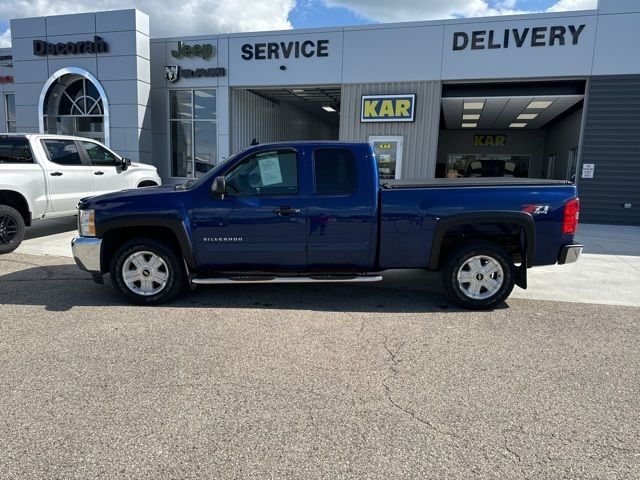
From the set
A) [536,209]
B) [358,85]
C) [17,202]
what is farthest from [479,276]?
[358,85]

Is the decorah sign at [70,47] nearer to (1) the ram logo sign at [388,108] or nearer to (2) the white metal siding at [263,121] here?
(2) the white metal siding at [263,121]

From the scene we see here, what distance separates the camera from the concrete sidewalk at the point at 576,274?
19.5 feet

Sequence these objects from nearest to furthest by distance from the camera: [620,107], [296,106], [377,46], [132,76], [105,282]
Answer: [105,282] → [620,107] → [377,46] → [132,76] → [296,106]

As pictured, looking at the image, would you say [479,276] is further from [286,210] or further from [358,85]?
[358,85]

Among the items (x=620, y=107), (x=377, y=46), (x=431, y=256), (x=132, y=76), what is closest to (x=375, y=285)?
(x=431, y=256)

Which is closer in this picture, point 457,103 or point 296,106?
point 457,103

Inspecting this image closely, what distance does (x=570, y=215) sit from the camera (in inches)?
195

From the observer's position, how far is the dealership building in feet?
Result: 41.2

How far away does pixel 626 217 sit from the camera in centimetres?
1305

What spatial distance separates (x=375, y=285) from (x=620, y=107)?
35.4 ft

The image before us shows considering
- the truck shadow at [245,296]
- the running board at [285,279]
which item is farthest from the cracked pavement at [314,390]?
the running board at [285,279]

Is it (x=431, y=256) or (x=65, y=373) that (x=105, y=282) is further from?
(x=431, y=256)

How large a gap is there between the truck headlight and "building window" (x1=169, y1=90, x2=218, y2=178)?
1100 centimetres

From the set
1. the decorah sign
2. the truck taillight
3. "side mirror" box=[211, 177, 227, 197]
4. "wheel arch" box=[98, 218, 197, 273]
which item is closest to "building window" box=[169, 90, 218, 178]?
the decorah sign
